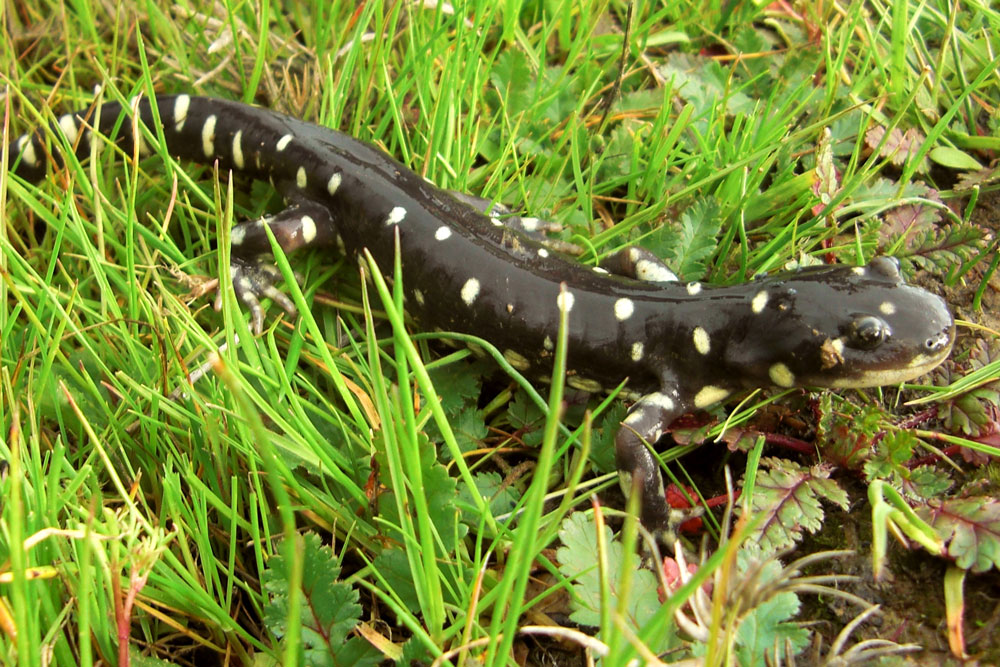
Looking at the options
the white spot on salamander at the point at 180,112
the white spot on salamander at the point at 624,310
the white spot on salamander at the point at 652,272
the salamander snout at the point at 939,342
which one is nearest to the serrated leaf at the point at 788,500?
the salamander snout at the point at 939,342

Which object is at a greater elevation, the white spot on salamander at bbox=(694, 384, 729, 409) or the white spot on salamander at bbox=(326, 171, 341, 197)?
the white spot on salamander at bbox=(326, 171, 341, 197)

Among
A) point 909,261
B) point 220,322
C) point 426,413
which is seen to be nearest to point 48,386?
point 220,322

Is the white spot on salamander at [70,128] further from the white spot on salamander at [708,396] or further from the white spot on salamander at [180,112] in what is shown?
the white spot on salamander at [708,396]

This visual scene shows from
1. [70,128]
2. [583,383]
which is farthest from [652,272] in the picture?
[70,128]

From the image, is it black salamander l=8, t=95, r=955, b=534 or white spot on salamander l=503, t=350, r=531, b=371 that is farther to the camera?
white spot on salamander l=503, t=350, r=531, b=371

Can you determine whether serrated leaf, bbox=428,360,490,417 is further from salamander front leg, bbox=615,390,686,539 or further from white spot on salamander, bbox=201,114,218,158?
white spot on salamander, bbox=201,114,218,158

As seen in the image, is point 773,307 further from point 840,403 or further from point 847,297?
point 840,403

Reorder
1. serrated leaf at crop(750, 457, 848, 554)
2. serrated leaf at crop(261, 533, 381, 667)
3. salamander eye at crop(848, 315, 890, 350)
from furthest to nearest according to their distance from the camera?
1. salamander eye at crop(848, 315, 890, 350)
2. serrated leaf at crop(750, 457, 848, 554)
3. serrated leaf at crop(261, 533, 381, 667)

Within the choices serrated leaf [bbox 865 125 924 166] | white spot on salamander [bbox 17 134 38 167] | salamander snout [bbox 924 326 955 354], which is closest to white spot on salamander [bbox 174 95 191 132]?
white spot on salamander [bbox 17 134 38 167]
